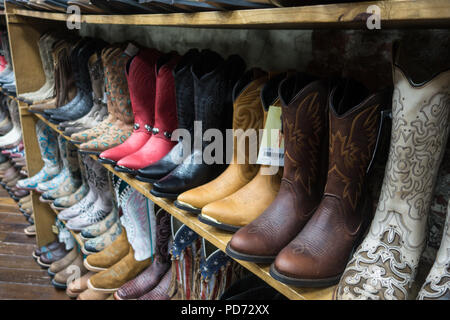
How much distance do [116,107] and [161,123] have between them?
0.40 m

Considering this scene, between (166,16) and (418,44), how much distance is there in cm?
61

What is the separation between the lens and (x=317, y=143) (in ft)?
2.87

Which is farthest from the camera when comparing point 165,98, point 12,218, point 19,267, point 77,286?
point 12,218

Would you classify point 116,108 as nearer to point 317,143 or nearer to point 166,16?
point 166,16

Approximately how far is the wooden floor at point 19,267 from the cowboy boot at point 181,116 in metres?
1.42

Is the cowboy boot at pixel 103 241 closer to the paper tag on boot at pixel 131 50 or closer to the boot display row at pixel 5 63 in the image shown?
the paper tag on boot at pixel 131 50

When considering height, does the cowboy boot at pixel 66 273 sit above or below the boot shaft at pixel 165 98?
below

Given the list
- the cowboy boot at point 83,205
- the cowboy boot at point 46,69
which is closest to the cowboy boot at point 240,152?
the cowboy boot at point 83,205

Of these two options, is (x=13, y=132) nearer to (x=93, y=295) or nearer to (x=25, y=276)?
(x=25, y=276)

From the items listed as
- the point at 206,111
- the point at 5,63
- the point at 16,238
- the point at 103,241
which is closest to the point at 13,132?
the point at 5,63

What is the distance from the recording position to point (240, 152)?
1104 mm

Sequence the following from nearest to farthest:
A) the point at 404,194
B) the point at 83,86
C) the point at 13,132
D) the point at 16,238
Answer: the point at 404,194
the point at 83,86
the point at 16,238
the point at 13,132

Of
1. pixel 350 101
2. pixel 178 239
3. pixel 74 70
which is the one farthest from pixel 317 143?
pixel 74 70

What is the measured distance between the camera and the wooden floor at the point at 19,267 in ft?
7.47
